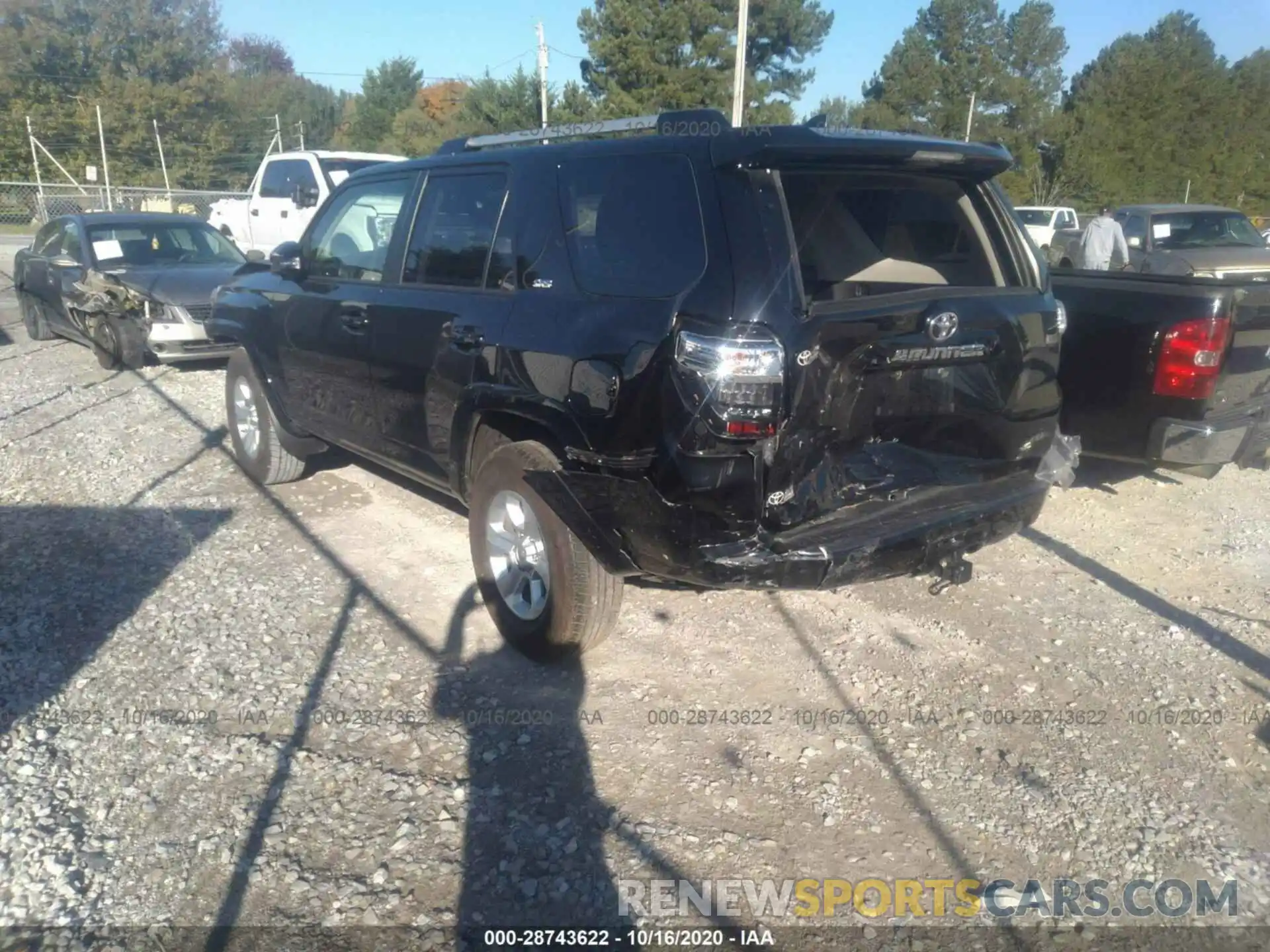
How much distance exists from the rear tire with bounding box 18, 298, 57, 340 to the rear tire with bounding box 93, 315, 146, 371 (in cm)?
232

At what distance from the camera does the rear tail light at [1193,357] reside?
17.0 feet

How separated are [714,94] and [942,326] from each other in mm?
30031

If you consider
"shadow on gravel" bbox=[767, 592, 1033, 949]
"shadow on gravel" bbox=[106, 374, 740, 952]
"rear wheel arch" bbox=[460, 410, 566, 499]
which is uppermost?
"rear wheel arch" bbox=[460, 410, 566, 499]

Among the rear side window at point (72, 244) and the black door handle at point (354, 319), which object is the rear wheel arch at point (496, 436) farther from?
the rear side window at point (72, 244)

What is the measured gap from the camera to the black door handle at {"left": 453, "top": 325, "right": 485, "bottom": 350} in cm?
419

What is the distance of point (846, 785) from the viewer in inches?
136

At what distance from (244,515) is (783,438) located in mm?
3993

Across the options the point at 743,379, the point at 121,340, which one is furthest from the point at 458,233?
the point at 121,340

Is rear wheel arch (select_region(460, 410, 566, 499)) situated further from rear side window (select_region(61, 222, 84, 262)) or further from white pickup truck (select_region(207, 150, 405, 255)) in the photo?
white pickup truck (select_region(207, 150, 405, 255))

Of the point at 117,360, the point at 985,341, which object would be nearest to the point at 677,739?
the point at 985,341

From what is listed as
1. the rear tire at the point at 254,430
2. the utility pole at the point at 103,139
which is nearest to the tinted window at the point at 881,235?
the rear tire at the point at 254,430

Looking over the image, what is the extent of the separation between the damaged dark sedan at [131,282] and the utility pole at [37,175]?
2137cm

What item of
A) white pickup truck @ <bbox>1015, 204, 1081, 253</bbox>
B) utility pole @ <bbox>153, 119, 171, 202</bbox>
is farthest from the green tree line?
white pickup truck @ <bbox>1015, 204, 1081, 253</bbox>

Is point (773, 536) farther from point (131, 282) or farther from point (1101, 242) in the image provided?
point (1101, 242)
